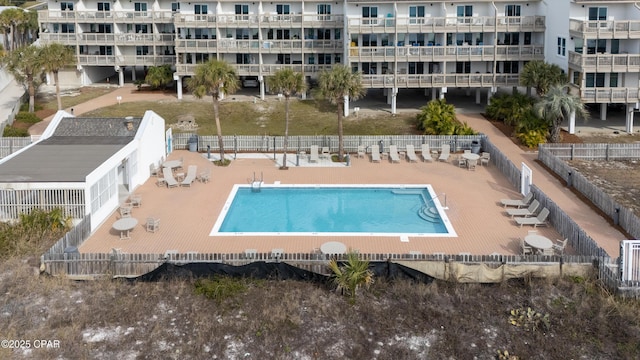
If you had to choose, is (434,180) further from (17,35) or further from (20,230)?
(17,35)

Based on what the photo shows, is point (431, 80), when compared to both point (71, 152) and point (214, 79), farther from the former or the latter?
point (71, 152)

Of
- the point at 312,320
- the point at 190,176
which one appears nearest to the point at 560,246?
the point at 312,320

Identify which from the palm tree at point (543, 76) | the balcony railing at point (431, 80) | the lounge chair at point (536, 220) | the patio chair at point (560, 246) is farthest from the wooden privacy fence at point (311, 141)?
the patio chair at point (560, 246)

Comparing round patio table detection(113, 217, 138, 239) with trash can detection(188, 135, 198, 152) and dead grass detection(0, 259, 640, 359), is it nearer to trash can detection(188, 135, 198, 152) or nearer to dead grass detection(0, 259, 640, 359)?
dead grass detection(0, 259, 640, 359)

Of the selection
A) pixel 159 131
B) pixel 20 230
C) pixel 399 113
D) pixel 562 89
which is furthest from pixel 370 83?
pixel 20 230

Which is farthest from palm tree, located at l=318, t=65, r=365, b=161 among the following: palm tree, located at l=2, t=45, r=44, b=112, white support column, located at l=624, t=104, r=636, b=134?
palm tree, located at l=2, t=45, r=44, b=112

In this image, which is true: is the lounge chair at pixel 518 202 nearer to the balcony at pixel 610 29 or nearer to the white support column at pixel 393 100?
the balcony at pixel 610 29
